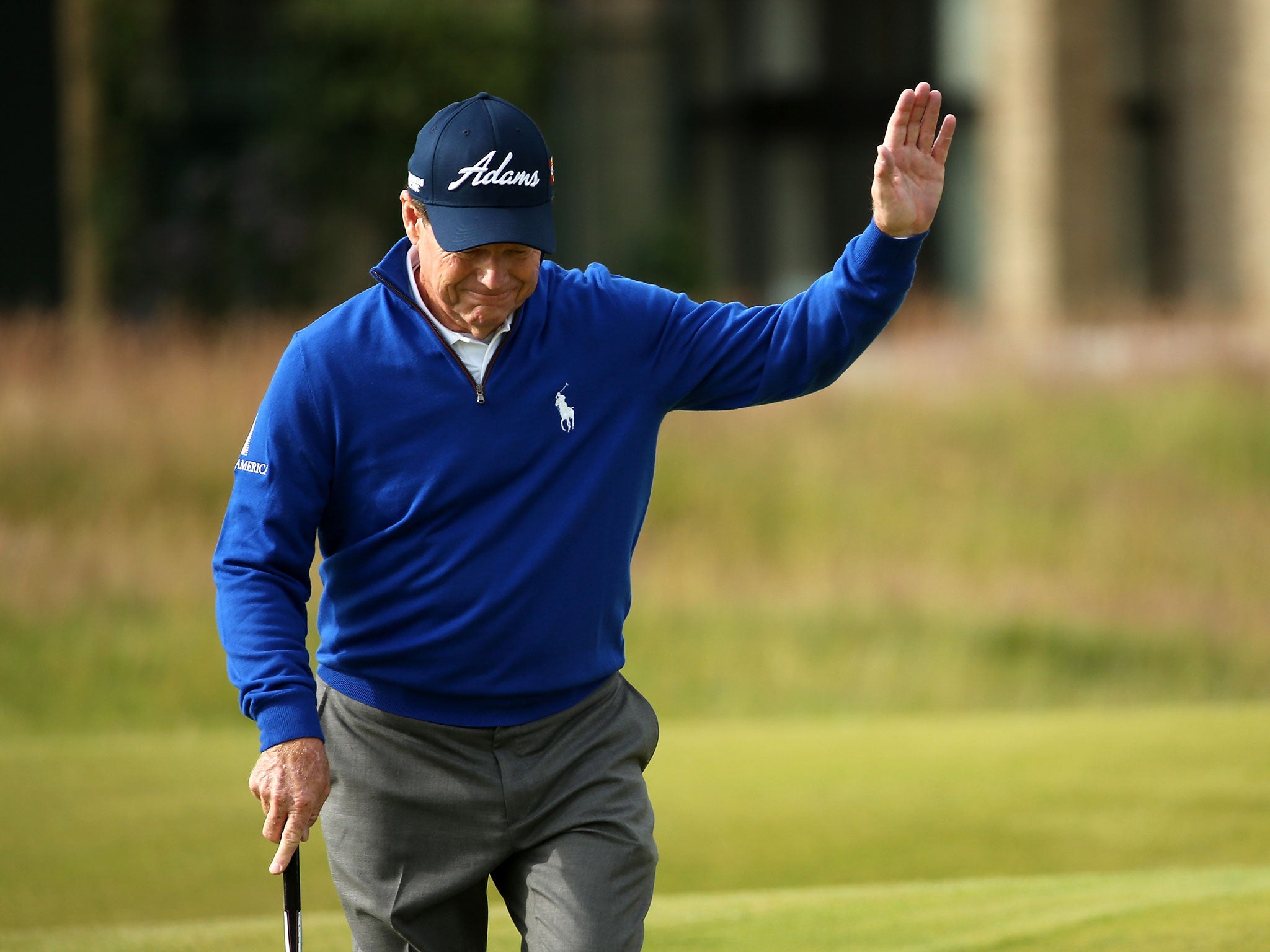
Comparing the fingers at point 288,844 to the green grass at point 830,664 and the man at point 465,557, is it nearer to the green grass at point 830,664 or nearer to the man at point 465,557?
the man at point 465,557

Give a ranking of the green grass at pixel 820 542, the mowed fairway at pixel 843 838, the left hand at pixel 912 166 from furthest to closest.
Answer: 1. the green grass at pixel 820 542
2. the mowed fairway at pixel 843 838
3. the left hand at pixel 912 166

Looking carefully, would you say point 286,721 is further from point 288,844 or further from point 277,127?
point 277,127

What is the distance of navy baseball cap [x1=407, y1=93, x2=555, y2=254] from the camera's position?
2424 millimetres

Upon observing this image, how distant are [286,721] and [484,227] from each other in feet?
2.40

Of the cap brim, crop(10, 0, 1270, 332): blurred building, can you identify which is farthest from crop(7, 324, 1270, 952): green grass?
crop(10, 0, 1270, 332): blurred building

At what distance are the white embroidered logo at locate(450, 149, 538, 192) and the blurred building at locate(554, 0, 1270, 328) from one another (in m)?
16.6

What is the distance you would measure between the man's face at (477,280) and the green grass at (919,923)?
5.85 feet

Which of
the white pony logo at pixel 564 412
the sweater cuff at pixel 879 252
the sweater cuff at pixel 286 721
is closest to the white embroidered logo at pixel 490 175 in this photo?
the white pony logo at pixel 564 412

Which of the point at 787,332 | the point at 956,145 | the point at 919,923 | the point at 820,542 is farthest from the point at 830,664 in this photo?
the point at 956,145

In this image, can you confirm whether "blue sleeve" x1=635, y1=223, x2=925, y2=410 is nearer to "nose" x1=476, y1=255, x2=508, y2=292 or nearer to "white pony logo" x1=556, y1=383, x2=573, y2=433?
"white pony logo" x1=556, y1=383, x2=573, y2=433

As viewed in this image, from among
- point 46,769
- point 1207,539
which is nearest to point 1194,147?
point 1207,539

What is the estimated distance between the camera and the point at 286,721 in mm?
2350

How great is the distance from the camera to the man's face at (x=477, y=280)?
2.46 m

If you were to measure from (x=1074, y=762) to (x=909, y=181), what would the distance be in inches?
169
